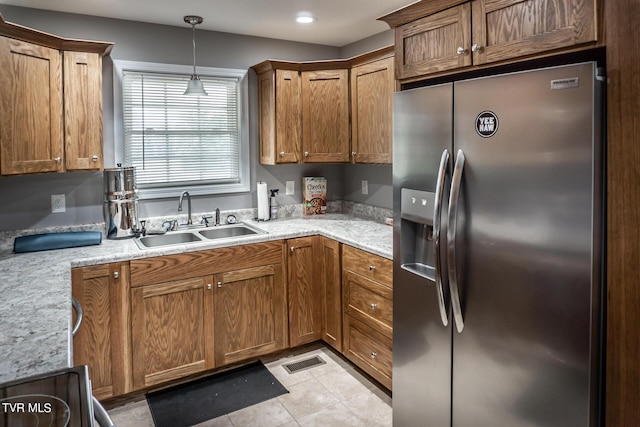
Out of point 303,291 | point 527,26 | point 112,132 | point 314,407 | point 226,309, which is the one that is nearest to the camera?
point 527,26

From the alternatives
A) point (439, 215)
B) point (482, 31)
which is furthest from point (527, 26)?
point (439, 215)

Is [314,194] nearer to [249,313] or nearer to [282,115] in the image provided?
[282,115]

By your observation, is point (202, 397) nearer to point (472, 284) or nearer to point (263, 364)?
point (263, 364)

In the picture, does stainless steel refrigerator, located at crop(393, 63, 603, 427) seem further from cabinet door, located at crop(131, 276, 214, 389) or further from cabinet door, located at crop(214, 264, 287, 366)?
cabinet door, located at crop(131, 276, 214, 389)

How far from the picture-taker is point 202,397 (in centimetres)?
289

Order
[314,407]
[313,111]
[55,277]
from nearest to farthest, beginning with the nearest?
1. [55,277]
2. [314,407]
3. [313,111]

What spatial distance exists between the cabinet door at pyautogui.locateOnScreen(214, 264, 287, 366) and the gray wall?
2.64ft

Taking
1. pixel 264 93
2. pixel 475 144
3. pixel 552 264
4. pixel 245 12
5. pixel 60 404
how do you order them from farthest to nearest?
pixel 264 93 < pixel 245 12 < pixel 475 144 < pixel 552 264 < pixel 60 404

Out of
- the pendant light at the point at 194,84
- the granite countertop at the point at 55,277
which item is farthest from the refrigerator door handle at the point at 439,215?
the pendant light at the point at 194,84

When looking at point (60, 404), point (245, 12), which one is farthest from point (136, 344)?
point (245, 12)

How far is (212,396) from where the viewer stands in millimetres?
2898

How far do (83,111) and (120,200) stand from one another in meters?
0.61

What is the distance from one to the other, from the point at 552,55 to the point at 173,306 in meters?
2.41

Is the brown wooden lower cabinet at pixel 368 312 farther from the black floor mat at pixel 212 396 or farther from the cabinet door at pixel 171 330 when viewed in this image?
the cabinet door at pixel 171 330
